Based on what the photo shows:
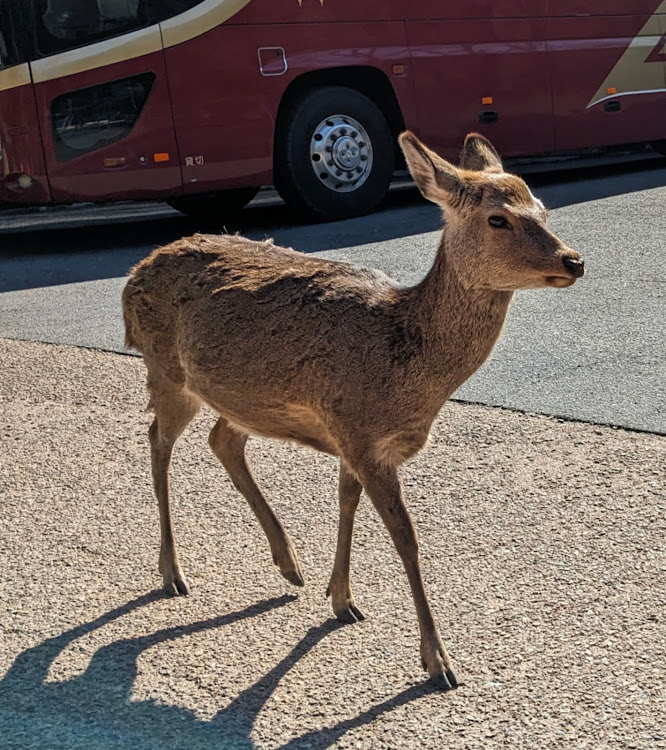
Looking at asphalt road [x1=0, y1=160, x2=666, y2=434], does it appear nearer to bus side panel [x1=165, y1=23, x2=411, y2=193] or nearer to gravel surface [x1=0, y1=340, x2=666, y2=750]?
gravel surface [x1=0, y1=340, x2=666, y2=750]

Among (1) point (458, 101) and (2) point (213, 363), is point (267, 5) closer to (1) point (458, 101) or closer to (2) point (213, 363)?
(1) point (458, 101)

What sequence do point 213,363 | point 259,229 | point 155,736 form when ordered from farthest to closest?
point 259,229 → point 213,363 → point 155,736

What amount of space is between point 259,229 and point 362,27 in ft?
7.32

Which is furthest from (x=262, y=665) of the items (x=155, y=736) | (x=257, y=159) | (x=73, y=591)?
(x=257, y=159)

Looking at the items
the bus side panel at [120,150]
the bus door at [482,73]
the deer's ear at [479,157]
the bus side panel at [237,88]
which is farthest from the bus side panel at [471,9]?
the deer's ear at [479,157]

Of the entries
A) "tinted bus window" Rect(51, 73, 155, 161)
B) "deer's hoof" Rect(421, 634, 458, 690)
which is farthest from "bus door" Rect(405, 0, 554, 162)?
"deer's hoof" Rect(421, 634, 458, 690)

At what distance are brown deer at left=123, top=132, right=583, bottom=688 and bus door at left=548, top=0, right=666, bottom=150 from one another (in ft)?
29.4

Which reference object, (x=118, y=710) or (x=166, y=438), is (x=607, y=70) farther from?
(x=118, y=710)

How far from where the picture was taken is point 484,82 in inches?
490

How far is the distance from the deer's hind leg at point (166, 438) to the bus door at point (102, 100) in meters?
6.84

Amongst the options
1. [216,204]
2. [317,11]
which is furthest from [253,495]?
[216,204]

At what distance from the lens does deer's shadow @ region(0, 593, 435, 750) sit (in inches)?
138

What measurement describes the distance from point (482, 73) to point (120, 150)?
3.90m

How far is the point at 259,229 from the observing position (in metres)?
12.1
